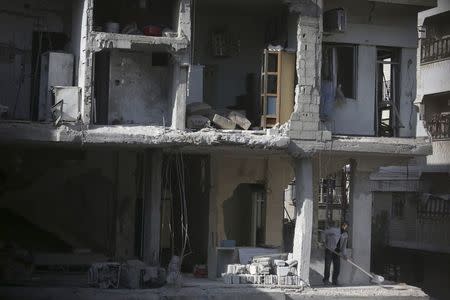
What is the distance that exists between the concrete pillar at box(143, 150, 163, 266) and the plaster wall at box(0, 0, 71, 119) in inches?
118

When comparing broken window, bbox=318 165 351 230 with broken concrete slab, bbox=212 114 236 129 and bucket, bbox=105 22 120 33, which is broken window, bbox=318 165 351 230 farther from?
bucket, bbox=105 22 120 33

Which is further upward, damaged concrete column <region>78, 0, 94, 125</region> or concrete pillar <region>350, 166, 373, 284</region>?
damaged concrete column <region>78, 0, 94, 125</region>

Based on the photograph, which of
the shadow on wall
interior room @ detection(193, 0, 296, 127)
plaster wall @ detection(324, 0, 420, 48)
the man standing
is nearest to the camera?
the man standing

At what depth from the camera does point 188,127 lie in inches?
782

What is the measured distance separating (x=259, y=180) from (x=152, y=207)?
143 inches

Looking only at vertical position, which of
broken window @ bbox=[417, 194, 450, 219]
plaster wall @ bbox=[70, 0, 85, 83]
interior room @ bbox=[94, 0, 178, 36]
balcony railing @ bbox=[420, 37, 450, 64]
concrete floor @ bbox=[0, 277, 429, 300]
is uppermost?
balcony railing @ bbox=[420, 37, 450, 64]

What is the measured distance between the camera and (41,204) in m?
22.3

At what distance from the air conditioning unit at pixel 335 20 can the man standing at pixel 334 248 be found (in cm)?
445

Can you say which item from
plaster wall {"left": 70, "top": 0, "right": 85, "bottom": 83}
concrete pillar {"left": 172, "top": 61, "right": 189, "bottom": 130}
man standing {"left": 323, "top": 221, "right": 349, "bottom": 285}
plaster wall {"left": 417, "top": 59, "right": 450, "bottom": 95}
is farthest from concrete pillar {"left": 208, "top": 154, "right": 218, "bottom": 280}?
plaster wall {"left": 417, "top": 59, "right": 450, "bottom": 95}

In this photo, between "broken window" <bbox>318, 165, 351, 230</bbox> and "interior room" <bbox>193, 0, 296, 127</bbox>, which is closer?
"interior room" <bbox>193, 0, 296, 127</bbox>

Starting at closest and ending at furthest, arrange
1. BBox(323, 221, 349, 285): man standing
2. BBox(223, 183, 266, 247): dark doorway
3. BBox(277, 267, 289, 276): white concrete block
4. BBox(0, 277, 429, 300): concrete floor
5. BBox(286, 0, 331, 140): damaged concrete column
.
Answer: BBox(0, 277, 429, 300): concrete floor
BBox(277, 267, 289, 276): white concrete block
BBox(286, 0, 331, 140): damaged concrete column
BBox(323, 221, 349, 285): man standing
BBox(223, 183, 266, 247): dark doorway

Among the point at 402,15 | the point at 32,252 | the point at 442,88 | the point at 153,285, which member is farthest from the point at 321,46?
the point at 442,88

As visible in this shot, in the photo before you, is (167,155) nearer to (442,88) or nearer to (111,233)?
(111,233)

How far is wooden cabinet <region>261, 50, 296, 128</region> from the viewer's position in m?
20.4
